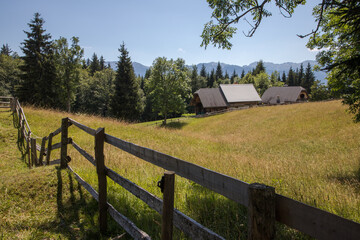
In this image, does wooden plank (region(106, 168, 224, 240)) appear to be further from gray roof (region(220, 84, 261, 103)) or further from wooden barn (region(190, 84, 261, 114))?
gray roof (region(220, 84, 261, 103))

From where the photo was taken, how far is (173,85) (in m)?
41.5

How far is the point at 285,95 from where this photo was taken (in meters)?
63.5

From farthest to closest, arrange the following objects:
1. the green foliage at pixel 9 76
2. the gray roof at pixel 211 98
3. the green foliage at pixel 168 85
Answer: the gray roof at pixel 211 98
the green foliage at pixel 9 76
the green foliage at pixel 168 85

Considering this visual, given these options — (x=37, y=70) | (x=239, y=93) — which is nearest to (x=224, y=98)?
(x=239, y=93)

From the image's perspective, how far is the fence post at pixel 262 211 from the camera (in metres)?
1.52

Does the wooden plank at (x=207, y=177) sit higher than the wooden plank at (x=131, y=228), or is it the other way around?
the wooden plank at (x=207, y=177)

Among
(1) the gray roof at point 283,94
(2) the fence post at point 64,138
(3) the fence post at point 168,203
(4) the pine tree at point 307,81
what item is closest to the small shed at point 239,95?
(1) the gray roof at point 283,94

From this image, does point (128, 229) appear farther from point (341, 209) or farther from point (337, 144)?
point (337, 144)

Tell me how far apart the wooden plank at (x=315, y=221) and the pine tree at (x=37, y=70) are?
128 ft

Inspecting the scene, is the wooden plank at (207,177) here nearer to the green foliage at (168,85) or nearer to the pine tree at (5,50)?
the green foliage at (168,85)

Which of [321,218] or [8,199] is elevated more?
[321,218]

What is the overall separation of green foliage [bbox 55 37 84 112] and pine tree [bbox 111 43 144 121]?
7.31 m

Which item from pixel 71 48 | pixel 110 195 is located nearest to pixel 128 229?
pixel 110 195

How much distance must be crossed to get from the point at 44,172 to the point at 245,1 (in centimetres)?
790
